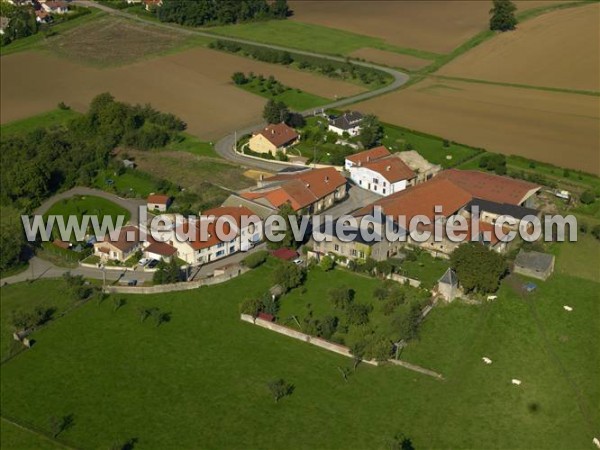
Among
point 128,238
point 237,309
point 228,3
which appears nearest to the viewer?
point 237,309

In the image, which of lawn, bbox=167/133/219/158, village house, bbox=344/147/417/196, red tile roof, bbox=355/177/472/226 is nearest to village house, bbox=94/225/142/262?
red tile roof, bbox=355/177/472/226

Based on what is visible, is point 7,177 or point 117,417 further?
point 7,177

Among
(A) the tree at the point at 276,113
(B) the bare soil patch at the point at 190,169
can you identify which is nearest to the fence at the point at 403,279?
(B) the bare soil patch at the point at 190,169

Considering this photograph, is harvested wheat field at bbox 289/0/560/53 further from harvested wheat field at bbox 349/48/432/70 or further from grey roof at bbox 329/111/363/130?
grey roof at bbox 329/111/363/130

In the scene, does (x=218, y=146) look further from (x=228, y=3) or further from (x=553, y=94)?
(x=228, y=3)

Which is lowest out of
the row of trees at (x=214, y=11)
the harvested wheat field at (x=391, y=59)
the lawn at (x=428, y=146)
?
the lawn at (x=428, y=146)

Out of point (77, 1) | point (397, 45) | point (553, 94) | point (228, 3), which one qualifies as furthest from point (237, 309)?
point (77, 1)

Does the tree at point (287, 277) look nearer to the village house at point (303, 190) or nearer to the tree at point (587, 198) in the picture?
the village house at point (303, 190)
